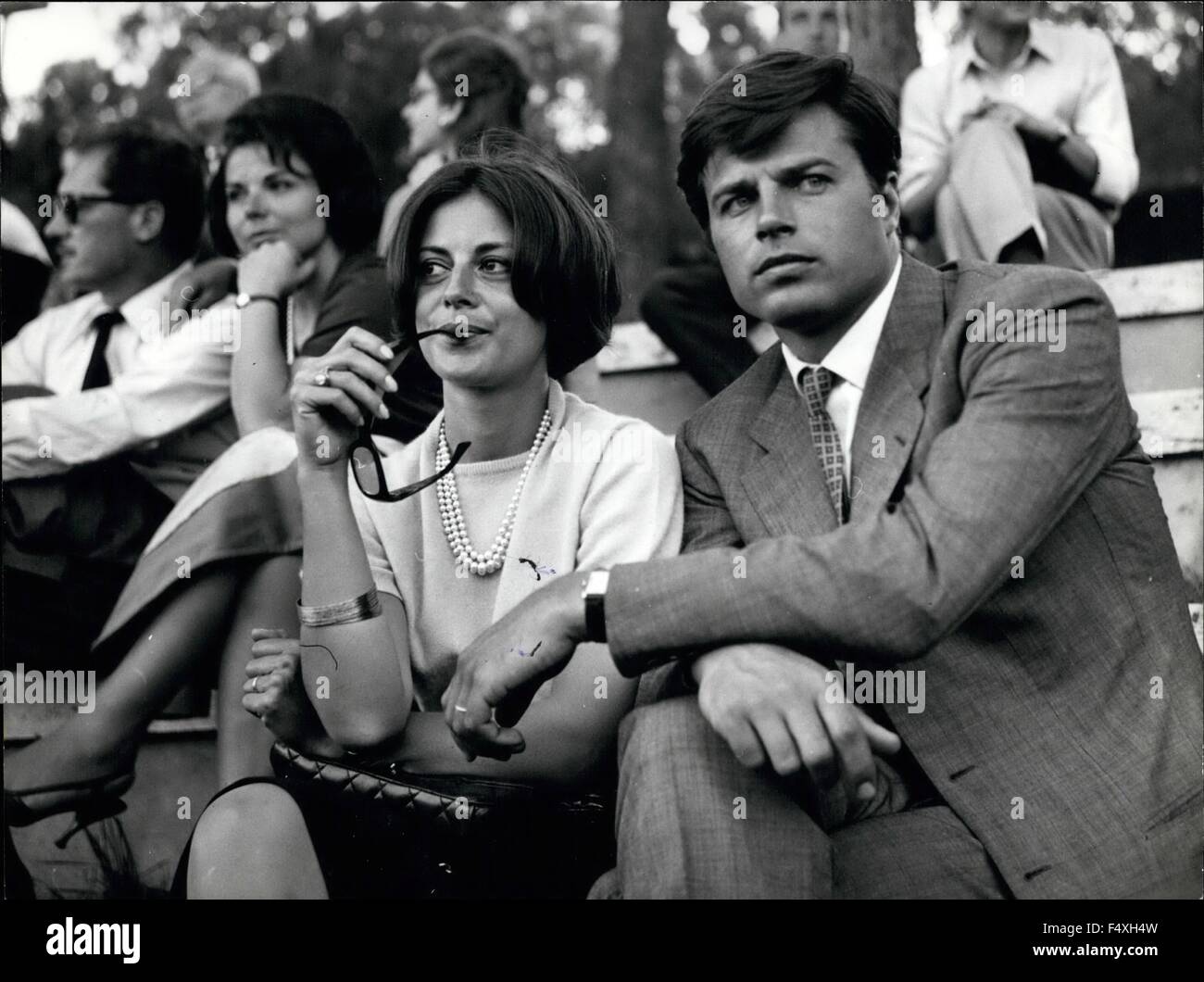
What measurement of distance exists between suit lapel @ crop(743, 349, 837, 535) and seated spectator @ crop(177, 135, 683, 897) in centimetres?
17

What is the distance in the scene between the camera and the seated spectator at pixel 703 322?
375 centimetres

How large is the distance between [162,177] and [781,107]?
2094 mm

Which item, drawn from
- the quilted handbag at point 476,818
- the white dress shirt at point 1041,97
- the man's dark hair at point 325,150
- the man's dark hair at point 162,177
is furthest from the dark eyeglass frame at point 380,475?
the white dress shirt at point 1041,97

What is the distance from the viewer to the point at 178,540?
111 inches

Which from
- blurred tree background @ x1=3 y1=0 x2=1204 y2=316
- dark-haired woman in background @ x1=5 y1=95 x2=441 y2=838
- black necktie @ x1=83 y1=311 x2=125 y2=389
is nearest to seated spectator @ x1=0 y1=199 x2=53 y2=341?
black necktie @ x1=83 y1=311 x2=125 y2=389

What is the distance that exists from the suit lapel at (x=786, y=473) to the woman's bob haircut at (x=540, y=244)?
389 millimetres

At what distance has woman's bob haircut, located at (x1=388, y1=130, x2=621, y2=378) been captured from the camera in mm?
2494

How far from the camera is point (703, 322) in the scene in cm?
382

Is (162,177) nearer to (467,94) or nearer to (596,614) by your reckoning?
(467,94)

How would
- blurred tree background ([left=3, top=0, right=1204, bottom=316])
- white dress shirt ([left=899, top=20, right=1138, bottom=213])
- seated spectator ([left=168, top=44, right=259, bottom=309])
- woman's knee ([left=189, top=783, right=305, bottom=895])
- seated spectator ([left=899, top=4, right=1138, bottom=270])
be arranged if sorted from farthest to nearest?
blurred tree background ([left=3, top=0, right=1204, bottom=316]), seated spectator ([left=168, top=44, right=259, bottom=309]), white dress shirt ([left=899, top=20, right=1138, bottom=213]), seated spectator ([left=899, top=4, right=1138, bottom=270]), woman's knee ([left=189, top=783, right=305, bottom=895])

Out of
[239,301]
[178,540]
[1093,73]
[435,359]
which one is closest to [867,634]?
[435,359]

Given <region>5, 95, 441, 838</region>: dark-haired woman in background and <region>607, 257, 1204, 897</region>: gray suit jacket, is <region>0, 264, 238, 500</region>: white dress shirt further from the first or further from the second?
<region>607, 257, 1204, 897</region>: gray suit jacket

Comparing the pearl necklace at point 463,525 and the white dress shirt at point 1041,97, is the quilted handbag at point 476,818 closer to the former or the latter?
the pearl necklace at point 463,525
